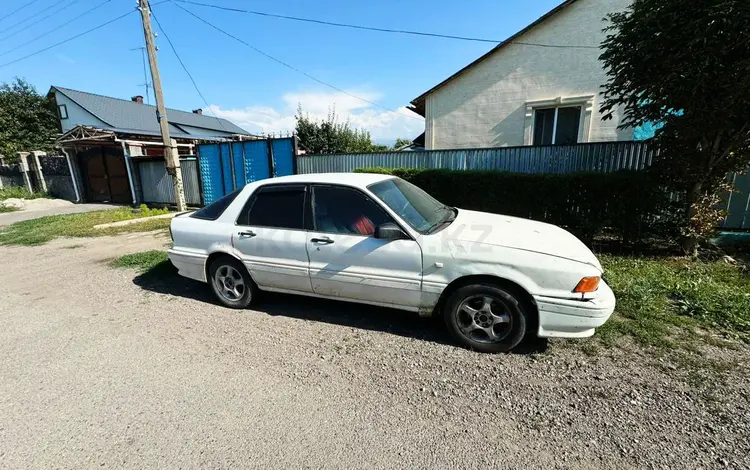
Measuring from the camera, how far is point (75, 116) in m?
27.4

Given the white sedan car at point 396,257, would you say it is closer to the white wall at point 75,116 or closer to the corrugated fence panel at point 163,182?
the corrugated fence panel at point 163,182

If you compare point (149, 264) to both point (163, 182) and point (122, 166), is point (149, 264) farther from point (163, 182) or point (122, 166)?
point (122, 166)

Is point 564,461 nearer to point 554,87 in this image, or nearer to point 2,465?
point 2,465

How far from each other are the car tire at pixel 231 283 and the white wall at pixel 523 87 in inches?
407

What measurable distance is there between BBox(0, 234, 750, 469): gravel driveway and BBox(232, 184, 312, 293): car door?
1.58 ft

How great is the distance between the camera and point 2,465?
198cm

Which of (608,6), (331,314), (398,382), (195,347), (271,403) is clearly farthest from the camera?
(608,6)

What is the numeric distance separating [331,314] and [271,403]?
4.81 feet

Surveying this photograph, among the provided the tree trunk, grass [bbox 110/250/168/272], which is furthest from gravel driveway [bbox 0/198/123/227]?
the tree trunk

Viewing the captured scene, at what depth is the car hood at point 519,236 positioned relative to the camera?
9.52 feet

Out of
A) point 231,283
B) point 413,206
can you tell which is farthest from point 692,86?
point 231,283

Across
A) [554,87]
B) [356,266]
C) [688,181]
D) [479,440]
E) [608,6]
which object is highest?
[608,6]

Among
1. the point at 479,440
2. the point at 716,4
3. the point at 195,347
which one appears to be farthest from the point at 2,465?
the point at 716,4

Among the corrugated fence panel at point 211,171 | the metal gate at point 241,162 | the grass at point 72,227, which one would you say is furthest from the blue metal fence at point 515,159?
the grass at point 72,227
